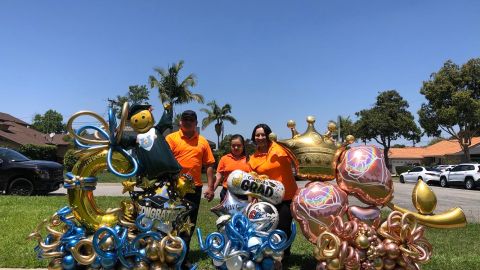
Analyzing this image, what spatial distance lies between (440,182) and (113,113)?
24338 mm

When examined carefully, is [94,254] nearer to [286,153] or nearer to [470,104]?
[286,153]

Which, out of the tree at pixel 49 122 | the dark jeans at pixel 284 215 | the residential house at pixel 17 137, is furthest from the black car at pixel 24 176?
the tree at pixel 49 122

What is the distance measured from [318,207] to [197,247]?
9.48 ft

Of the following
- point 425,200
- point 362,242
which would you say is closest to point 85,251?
point 362,242

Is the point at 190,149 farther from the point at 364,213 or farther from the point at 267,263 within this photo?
the point at 364,213

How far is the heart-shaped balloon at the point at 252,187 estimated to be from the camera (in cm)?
435

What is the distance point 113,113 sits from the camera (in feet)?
13.0

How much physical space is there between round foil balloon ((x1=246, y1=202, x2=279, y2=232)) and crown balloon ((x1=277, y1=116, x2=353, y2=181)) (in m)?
0.53

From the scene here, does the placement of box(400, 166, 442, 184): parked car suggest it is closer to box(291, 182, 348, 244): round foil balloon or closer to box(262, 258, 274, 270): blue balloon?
box(291, 182, 348, 244): round foil balloon

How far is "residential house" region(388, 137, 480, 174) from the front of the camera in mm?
39566

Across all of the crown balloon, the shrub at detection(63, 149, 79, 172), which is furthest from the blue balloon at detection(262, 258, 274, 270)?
the shrub at detection(63, 149, 79, 172)

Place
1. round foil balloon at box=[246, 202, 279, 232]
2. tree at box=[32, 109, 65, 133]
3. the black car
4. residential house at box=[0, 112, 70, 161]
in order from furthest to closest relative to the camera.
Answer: tree at box=[32, 109, 65, 133] < residential house at box=[0, 112, 70, 161] < the black car < round foil balloon at box=[246, 202, 279, 232]

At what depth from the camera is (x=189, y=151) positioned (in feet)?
16.3

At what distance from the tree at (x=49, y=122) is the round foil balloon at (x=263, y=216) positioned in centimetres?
7357
